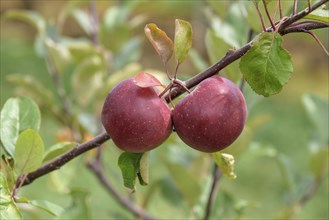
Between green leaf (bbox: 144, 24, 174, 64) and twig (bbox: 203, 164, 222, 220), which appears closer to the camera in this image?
green leaf (bbox: 144, 24, 174, 64)

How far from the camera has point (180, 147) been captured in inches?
62.9

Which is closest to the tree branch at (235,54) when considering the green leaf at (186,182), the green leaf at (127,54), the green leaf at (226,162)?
the green leaf at (226,162)

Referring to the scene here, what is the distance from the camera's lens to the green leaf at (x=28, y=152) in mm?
888

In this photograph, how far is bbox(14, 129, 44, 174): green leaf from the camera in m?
0.89

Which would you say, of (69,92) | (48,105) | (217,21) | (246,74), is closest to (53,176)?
(48,105)

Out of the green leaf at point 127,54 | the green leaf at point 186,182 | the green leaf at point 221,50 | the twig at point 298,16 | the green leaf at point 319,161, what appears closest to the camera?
the twig at point 298,16

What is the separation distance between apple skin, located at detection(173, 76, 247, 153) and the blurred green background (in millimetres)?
311

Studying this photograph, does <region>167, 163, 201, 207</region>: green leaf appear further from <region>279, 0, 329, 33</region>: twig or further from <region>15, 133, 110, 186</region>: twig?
<region>279, 0, 329, 33</region>: twig

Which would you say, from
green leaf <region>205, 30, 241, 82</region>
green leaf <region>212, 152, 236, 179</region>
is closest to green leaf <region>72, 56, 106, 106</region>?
green leaf <region>205, 30, 241, 82</region>

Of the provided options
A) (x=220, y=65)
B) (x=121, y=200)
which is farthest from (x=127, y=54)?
(x=220, y=65)

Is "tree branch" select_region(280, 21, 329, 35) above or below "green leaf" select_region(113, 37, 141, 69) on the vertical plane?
above

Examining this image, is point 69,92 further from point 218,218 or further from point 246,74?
point 246,74

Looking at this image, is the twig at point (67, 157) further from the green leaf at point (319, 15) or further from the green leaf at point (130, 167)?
the green leaf at point (319, 15)

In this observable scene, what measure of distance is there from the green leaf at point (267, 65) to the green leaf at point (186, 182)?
1.94 feet
